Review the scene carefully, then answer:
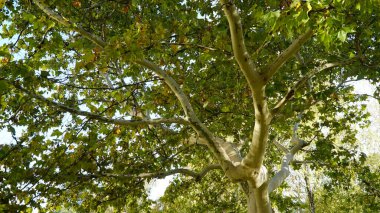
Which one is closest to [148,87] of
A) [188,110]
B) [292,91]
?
[188,110]

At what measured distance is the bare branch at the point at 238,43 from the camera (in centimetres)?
396

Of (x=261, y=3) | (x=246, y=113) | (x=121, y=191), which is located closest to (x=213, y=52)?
(x=261, y=3)

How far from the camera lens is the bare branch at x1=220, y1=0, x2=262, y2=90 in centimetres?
396

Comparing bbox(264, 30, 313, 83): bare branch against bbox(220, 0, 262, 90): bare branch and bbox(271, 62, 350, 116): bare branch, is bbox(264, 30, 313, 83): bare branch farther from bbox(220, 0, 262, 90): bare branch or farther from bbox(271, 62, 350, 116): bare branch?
bbox(271, 62, 350, 116): bare branch

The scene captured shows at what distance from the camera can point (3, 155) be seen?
5.61 m

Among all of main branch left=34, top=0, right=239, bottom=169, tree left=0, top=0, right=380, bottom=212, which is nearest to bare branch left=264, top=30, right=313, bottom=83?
tree left=0, top=0, right=380, bottom=212

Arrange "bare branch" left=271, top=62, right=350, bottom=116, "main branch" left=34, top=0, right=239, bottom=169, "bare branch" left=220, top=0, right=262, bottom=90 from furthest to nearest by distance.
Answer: "main branch" left=34, top=0, right=239, bottom=169 < "bare branch" left=271, top=62, right=350, bottom=116 < "bare branch" left=220, top=0, right=262, bottom=90

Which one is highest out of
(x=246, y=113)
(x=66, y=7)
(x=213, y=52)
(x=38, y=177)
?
(x=66, y=7)

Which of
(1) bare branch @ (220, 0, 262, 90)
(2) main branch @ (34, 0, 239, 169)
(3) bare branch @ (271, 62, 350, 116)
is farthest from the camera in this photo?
(2) main branch @ (34, 0, 239, 169)

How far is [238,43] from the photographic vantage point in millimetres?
4207

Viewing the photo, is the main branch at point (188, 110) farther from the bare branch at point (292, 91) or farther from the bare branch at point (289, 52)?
the bare branch at point (289, 52)

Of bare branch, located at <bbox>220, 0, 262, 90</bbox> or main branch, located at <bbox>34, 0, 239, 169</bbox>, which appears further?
main branch, located at <bbox>34, 0, 239, 169</bbox>

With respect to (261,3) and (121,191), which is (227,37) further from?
(121,191)

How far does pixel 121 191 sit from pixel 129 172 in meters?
0.54
